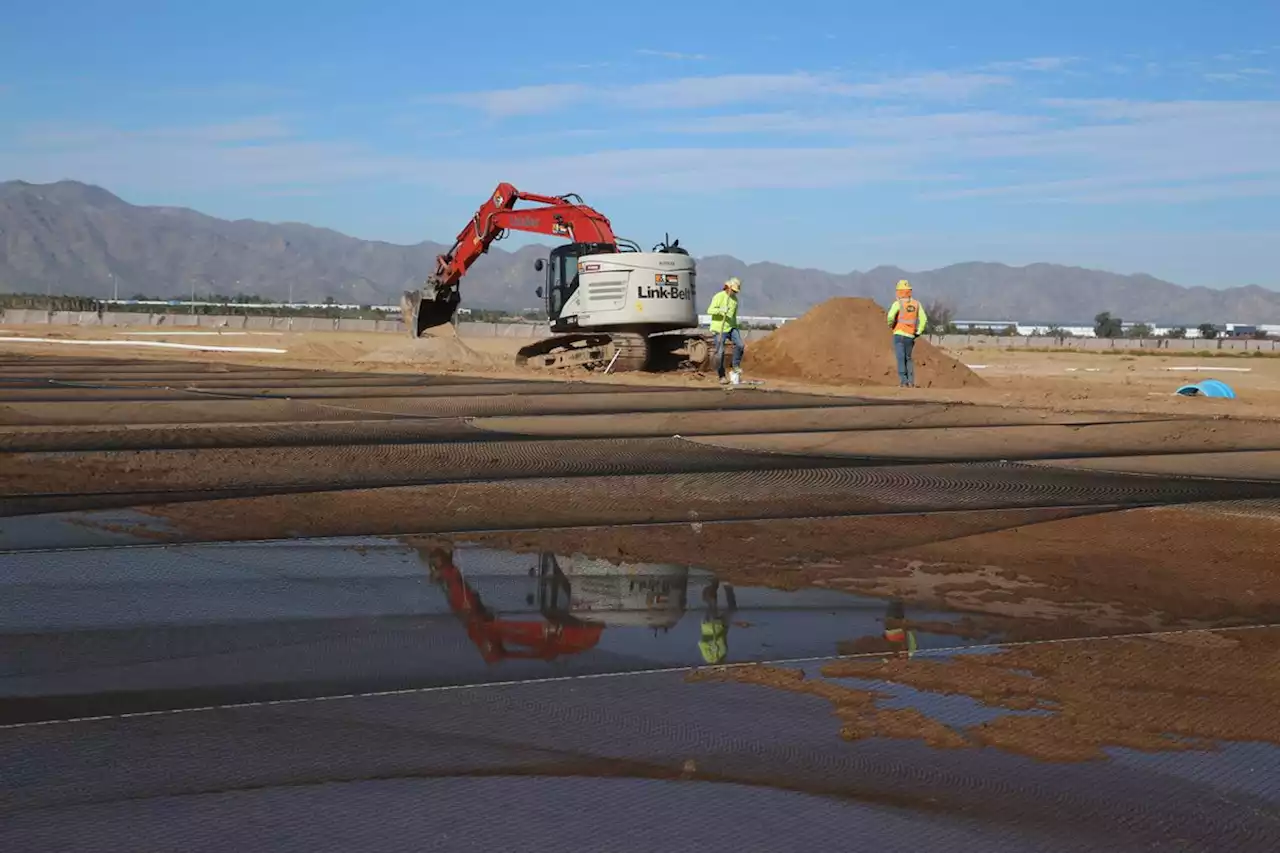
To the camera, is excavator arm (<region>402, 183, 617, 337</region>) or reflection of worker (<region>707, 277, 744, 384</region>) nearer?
reflection of worker (<region>707, 277, 744, 384</region>)

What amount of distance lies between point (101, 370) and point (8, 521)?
A: 720 inches

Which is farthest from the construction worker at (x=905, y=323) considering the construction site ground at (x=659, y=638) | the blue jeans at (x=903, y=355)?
the construction site ground at (x=659, y=638)

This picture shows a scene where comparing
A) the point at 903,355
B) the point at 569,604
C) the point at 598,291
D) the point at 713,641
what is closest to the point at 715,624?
the point at 713,641

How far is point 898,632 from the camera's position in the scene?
5.82 metres

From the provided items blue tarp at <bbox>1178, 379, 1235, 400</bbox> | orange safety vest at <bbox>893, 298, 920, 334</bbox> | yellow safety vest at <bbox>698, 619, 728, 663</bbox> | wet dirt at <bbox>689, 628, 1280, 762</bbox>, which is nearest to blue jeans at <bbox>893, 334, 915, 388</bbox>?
orange safety vest at <bbox>893, 298, 920, 334</bbox>

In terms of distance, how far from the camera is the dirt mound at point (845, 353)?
2770cm

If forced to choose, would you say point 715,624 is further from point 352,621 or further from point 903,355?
point 903,355

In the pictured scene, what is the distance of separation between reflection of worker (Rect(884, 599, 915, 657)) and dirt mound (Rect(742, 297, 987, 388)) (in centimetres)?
2100

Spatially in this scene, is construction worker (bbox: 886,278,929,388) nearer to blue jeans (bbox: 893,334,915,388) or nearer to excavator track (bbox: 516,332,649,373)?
blue jeans (bbox: 893,334,915,388)

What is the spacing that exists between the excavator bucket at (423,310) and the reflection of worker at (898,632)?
27.8 meters

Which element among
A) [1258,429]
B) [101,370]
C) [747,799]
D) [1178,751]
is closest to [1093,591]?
[1178,751]

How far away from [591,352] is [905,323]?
26.7 feet

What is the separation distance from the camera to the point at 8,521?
8.22 meters

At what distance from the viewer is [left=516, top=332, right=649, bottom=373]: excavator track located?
92.5ft
